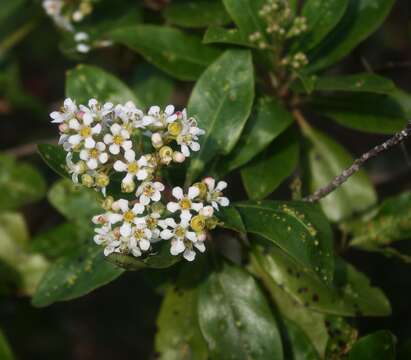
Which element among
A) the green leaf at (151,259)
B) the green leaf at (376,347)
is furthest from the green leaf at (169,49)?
the green leaf at (376,347)

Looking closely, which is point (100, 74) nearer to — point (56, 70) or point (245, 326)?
point (245, 326)

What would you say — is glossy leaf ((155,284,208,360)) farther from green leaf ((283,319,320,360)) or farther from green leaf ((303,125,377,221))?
green leaf ((303,125,377,221))

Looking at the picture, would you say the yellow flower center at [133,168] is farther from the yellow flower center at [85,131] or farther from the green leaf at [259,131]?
the green leaf at [259,131]

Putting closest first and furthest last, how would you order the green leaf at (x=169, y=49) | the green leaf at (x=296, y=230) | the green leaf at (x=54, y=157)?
the green leaf at (x=296, y=230)
the green leaf at (x=54, y=157)
the green leaf at (x=169, y=49)

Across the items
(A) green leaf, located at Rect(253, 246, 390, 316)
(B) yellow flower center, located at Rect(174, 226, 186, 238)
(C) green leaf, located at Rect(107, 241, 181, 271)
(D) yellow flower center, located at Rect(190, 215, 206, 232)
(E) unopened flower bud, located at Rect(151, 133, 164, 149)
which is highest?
(E) unopened flower bud, located at Rect(151, 133, 164, 149)

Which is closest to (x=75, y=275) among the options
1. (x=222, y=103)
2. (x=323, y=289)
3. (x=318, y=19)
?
(x=222, y=103)

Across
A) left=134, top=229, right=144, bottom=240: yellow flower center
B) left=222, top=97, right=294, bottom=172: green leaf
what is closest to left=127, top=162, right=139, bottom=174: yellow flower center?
left=134, top=229, right=144, bottom=240: yellow flower center

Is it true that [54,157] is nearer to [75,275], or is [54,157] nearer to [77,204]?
[75,275]
